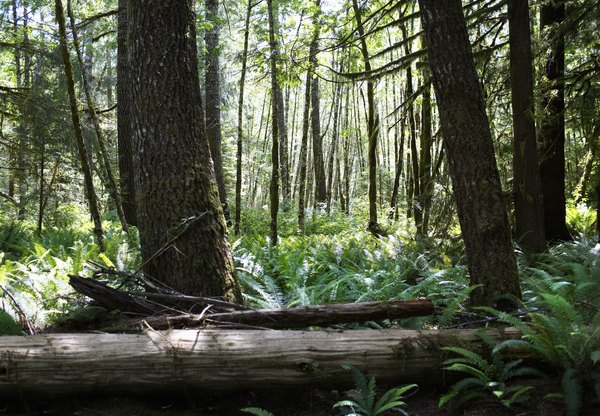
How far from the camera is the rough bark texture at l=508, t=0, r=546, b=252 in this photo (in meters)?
6.42

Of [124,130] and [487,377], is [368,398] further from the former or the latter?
[124,130]

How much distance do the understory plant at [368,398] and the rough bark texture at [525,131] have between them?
4520 millimetres

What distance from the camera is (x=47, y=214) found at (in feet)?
47.9

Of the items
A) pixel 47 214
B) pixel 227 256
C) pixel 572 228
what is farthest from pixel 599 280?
pixel 47 214

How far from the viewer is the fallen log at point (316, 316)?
368 cm

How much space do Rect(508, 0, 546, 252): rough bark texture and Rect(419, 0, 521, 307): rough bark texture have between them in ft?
8.82

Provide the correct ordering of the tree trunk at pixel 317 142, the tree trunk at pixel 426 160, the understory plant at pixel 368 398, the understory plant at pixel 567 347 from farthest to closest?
1. the tree trunk at pixel 317 142
2. the tree trunk at pixel 426 160
3. the understory plant at pixel 368 398
4. the understory plant at pixel 567 347

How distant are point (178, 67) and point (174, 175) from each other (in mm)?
1050

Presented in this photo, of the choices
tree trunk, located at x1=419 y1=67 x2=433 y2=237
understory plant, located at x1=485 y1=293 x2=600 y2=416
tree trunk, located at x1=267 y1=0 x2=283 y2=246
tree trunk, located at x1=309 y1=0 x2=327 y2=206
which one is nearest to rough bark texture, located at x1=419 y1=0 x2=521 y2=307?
understory plant, located at x1=485 y1=293 x2=600 y2=416

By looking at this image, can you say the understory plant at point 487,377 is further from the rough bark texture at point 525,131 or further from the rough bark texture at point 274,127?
the rough bark texture at point 274,127

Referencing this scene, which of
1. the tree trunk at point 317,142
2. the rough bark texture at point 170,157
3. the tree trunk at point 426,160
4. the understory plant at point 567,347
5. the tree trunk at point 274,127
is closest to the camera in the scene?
the understory plant at point 567,347

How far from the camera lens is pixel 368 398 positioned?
2.93 m

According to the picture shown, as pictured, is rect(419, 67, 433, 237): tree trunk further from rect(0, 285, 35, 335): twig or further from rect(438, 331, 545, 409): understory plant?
rect(0, 285, 35, 335): twig

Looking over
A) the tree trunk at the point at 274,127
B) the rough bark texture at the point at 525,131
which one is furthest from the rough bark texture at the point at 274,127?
the rough bark texture at the point at 525,131
